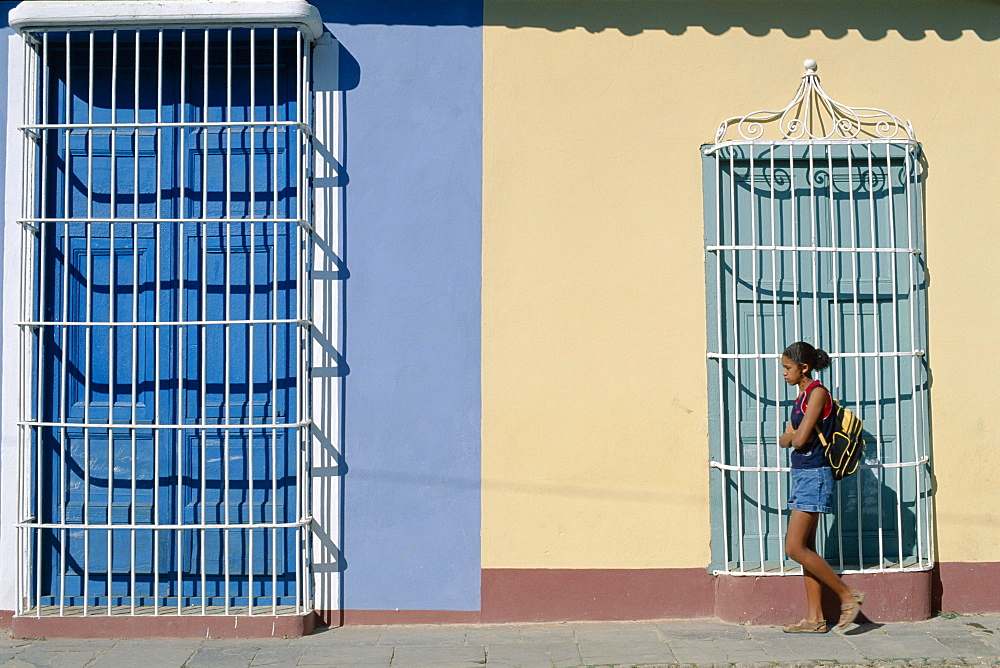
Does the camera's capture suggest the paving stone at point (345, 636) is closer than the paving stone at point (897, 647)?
No

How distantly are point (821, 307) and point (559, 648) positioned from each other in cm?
212

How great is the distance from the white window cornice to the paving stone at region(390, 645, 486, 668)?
2.98 metres

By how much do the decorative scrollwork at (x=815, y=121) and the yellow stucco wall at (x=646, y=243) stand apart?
0.24ft

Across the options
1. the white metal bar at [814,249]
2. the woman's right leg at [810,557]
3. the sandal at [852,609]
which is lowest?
the sandal at [852,609]

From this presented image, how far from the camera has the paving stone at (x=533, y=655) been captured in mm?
4289

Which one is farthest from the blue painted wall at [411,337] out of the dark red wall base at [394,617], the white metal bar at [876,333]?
the white metal bar at [876,333]

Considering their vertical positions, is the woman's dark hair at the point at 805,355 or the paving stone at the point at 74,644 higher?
the woman's dark hair at the point at 805,355

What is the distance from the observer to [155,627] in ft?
15.3

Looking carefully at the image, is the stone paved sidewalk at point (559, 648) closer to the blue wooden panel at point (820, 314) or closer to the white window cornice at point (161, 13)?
the blue wooden panel at point (820, 314)

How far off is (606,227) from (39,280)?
9.23 feet

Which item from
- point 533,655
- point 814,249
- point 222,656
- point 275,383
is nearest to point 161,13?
point 275,383

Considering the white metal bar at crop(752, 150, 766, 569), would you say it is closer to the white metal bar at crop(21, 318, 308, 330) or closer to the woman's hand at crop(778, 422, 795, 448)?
the woman's hand at crop(778, 422, 795, 448)

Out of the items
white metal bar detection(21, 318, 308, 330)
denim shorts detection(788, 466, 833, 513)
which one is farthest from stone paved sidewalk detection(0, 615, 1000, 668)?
white metal bar detection(21, 318, 308, 330)

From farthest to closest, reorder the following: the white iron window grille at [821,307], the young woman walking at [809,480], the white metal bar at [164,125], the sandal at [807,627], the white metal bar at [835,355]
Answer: the white iron window grille at [821,307]
the white metal bar at [835,355]
the white metal bar at [164,125]
the sandal at [807,627]
the young woman walking at [809,480]
